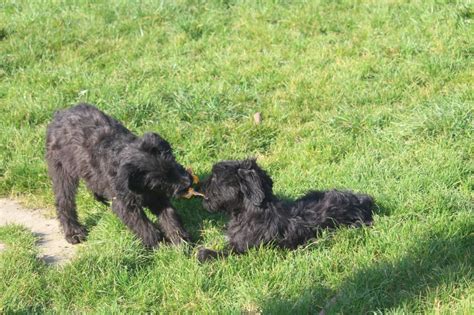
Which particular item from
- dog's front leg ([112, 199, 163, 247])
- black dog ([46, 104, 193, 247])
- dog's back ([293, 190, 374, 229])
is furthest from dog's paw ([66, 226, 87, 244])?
dog's back ([293, 190, 374, 229])

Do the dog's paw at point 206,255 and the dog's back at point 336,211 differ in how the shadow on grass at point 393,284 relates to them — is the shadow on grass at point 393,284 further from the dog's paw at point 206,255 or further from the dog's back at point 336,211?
the dog's paw at point 206,255

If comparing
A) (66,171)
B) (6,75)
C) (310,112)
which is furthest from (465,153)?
(6,75)

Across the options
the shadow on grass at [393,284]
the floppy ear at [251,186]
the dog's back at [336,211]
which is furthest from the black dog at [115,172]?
the shadow on grass at [393,284]

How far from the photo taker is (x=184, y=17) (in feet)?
31.8

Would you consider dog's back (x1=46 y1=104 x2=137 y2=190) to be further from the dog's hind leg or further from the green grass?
the green grass

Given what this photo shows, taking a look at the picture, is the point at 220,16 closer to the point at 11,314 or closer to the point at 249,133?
the point at 249,133

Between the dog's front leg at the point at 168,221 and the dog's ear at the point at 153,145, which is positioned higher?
the dog's ear at the point at 153,145

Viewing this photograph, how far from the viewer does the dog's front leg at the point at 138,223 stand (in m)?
5.18

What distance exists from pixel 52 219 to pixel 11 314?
1571 millimetres

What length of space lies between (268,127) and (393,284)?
2.96 m

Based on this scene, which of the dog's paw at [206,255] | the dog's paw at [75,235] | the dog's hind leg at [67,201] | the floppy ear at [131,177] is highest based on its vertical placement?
the floppy ear at [131,177]

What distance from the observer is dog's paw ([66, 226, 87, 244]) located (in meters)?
5.55

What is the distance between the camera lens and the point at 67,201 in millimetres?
5738

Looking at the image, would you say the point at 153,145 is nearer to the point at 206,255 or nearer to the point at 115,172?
the point at 115,172
